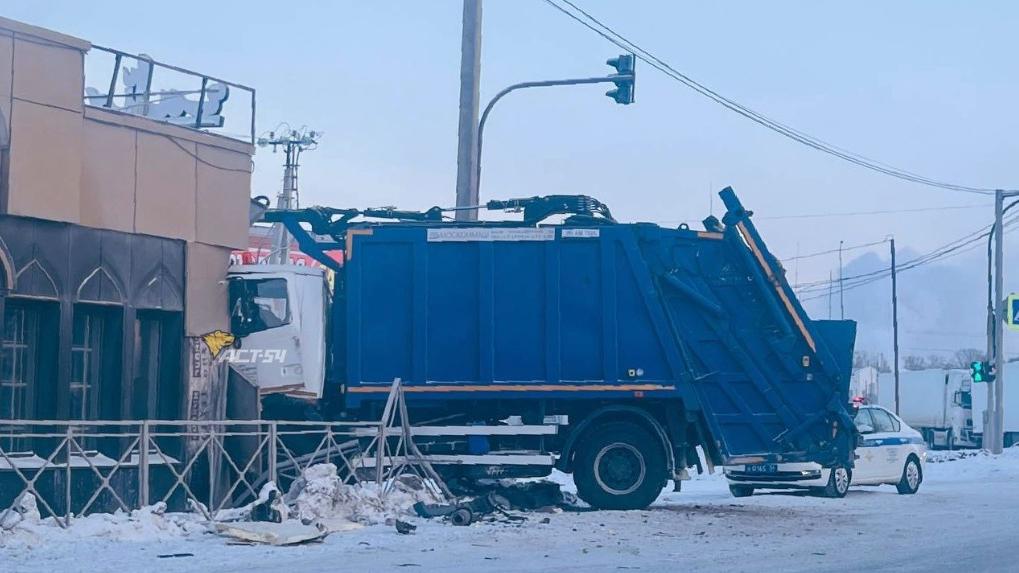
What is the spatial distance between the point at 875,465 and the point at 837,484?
5.81 feet

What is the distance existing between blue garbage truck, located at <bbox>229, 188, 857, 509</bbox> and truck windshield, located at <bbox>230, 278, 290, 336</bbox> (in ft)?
0.06

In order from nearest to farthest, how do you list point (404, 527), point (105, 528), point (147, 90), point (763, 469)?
point (105, 528) < point (404, 527) < point (147, 90) < point (763, 469)

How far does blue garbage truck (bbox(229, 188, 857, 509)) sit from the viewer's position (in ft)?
52.7

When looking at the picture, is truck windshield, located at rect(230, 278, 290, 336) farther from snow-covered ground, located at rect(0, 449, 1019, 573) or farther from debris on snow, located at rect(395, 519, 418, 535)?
debris on snow, located at rect(395, 519, 418, 535)

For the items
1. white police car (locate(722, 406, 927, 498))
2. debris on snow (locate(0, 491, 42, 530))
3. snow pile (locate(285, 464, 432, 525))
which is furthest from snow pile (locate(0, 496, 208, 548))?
white police car (locate(722, 406, 927, 498))

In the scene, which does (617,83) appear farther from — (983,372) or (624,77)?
(983,372)

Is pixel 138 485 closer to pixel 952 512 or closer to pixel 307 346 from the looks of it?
pixel 307 346

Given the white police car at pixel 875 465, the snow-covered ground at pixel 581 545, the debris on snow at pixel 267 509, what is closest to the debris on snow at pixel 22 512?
the snow-covered ground at pixel 581 545

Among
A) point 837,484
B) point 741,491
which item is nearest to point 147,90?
point 741,491

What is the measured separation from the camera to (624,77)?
1962cm

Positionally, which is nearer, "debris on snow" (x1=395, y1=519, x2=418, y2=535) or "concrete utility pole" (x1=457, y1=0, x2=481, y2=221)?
"debris on snow" (x1=395, y1=519, x2=418, y2=535)

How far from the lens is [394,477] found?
15594 millimetres

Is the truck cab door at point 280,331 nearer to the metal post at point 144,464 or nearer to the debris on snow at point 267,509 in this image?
the debris on snow at point 267,509

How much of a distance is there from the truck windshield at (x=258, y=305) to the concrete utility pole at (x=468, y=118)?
3.64m
